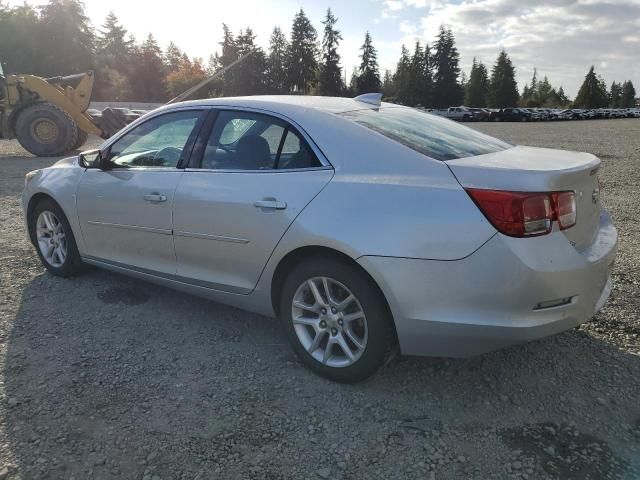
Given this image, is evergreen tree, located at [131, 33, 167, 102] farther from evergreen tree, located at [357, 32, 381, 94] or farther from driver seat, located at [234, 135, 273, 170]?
driver seat, located at [234, 135, 273, 170]

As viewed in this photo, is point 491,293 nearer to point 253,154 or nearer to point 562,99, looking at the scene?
point 253,154

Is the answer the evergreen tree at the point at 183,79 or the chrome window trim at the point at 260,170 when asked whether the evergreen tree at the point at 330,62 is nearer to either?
the evergreen tree at the point at 183,79

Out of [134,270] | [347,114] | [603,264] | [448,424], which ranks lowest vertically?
[448,424]

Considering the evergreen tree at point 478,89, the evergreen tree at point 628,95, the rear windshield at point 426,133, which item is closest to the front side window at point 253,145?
the rear windshield at point 426,133

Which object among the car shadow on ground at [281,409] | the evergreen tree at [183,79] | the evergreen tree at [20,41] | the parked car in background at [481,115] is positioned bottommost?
the car shadow on ground at [281,409]

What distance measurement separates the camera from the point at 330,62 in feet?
276

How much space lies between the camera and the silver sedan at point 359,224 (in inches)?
98.8

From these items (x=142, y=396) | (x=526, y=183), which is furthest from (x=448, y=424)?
(x=142, y=396)

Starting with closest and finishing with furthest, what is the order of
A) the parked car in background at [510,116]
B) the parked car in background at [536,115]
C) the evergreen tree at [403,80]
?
the parked car in background at [510,116], the parked car in background at [536,115], the evergreen tree at [403,80]

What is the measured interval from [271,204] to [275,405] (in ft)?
3.67

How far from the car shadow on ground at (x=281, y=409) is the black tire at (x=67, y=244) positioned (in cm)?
90

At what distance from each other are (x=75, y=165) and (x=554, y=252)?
3.82 m

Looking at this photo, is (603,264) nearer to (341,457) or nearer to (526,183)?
(526,183)

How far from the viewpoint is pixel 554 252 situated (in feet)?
8.24
